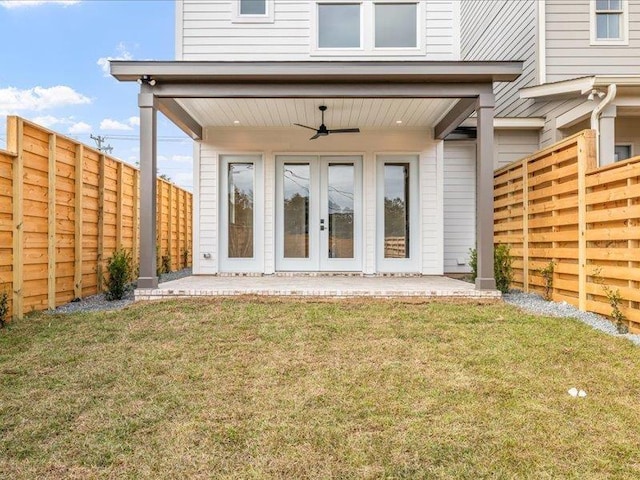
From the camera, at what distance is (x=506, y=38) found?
349 inches

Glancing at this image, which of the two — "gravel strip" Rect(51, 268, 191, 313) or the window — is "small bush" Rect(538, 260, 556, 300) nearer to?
the window

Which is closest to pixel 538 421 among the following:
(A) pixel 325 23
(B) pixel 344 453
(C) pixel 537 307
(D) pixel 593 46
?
(B) pixel 344 453

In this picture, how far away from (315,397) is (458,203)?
249 inches

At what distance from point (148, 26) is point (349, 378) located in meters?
14.4

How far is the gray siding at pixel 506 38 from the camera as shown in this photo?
7914mm

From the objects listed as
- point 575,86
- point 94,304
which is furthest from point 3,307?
point 575,86

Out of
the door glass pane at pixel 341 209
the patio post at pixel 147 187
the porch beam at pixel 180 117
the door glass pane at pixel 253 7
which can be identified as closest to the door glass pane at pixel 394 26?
the door glass pane at pixel 253 7

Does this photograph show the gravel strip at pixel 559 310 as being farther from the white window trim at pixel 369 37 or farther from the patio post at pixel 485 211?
the white window trim at pixel 369 37

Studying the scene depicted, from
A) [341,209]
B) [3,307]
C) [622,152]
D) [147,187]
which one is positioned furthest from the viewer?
[622,152]

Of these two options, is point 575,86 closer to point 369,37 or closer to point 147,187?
point 369,37

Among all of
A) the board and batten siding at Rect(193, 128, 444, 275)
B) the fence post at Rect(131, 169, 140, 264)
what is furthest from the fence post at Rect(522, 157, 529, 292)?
the fence post at Rect(131, 169, 140, 264)

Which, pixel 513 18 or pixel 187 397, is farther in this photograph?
pixel 513 18

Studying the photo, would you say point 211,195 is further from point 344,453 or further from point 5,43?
point 5,43

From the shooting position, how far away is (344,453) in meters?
2.19
